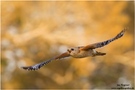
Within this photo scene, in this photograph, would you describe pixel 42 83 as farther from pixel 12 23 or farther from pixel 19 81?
pixel 12 23

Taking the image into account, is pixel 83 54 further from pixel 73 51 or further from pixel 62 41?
pixel 62 41

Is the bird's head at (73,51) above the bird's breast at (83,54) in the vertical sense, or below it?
above

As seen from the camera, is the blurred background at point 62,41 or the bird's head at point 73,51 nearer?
the bird's head at point 73,51

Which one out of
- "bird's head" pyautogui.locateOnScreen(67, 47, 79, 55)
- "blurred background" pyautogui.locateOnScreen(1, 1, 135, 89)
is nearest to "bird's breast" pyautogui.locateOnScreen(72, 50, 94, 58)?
"bird's head" pyautogui.locateOnScreen(67, 47, 79, 55)

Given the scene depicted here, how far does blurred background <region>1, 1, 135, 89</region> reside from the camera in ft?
25.3

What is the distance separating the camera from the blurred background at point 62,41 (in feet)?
25.3

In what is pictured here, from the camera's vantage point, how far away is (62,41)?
7.68 meters

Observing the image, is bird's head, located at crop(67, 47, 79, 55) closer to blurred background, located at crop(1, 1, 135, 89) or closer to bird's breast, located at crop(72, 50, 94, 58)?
bird's breast, located at crop(72, 50, 94, 58)

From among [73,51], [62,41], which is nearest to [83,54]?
[73,51]

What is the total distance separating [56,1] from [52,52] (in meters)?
0.95

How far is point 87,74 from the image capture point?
856cm

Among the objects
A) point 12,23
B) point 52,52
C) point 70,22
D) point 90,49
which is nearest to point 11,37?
point 12,23

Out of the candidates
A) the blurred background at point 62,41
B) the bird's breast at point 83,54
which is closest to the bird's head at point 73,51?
the bird's breast at point 83,54

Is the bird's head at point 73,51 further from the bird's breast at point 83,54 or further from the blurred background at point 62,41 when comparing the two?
the blurred background at point 62,41
